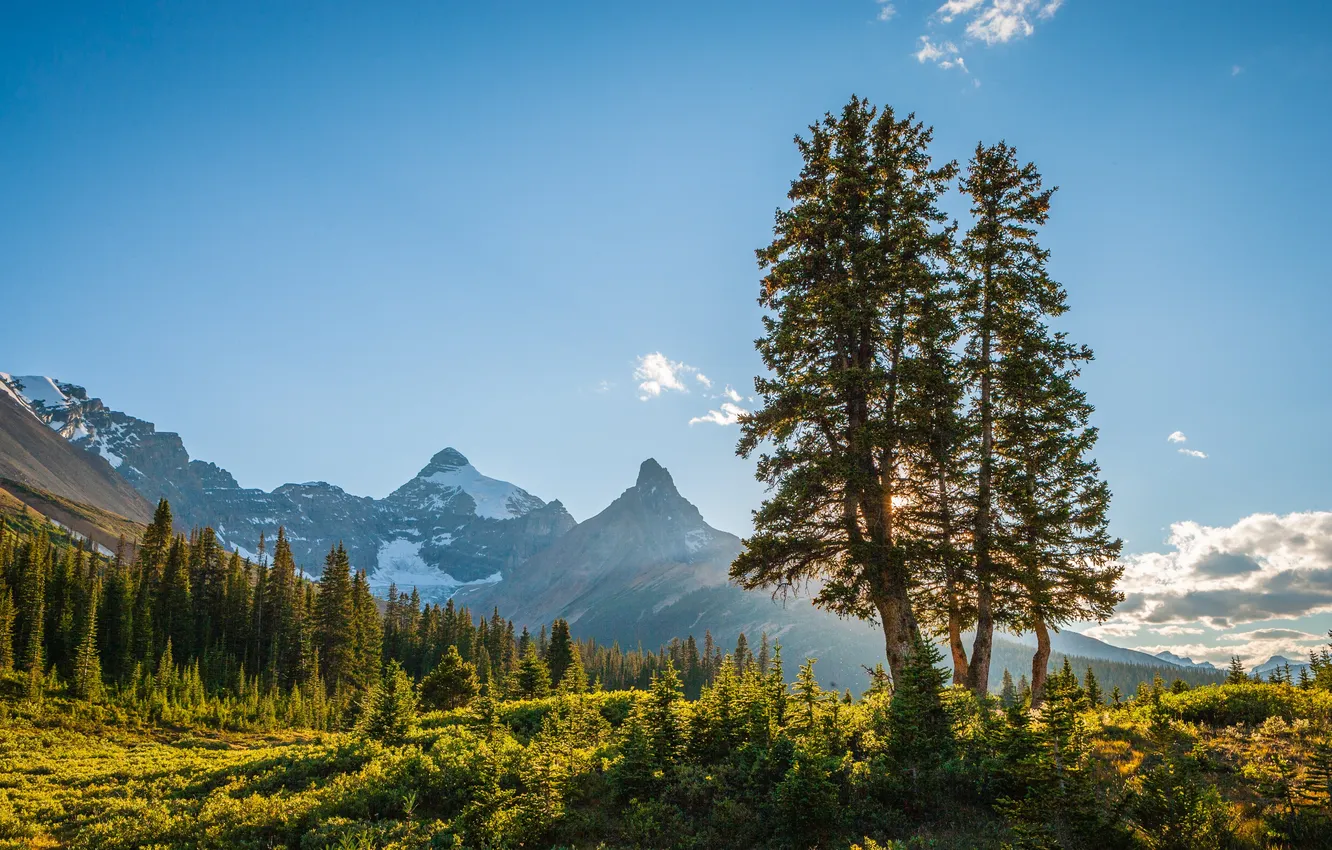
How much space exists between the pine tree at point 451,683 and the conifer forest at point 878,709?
43.3 feet

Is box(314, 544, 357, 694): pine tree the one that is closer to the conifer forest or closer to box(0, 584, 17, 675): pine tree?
box(0, 584, 17, 675): pine tree

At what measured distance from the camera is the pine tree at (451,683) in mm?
36875

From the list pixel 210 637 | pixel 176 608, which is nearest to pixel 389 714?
pixel 210 637

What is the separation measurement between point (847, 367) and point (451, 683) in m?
30.7

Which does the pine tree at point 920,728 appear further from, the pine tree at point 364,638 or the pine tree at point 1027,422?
the pine tree at point 364,638

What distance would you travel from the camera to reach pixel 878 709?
1455 cm

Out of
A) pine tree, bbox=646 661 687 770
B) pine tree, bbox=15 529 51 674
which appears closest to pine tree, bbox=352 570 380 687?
pine tree, bbox=15 529 51 674

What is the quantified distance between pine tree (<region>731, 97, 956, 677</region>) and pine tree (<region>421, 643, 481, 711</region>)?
2478 cm

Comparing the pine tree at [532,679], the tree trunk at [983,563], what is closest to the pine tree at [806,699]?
the tree trunk at [983,563]

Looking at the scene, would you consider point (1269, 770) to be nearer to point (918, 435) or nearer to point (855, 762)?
point (855, 762)

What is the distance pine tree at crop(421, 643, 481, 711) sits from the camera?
36.9 metres

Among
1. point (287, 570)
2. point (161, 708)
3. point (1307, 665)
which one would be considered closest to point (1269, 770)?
point (1307, 665)

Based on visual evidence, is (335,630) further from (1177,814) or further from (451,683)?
(1177,814)

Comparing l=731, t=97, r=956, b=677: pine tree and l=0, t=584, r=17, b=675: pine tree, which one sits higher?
l=731, t=97, r=956, b=677: pine tree
